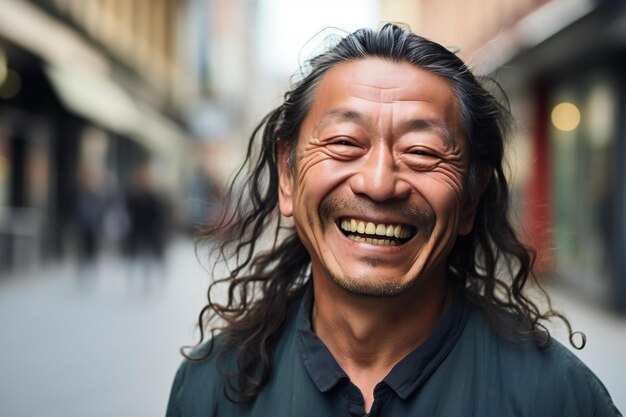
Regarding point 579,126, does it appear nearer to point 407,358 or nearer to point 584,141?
point 584,141

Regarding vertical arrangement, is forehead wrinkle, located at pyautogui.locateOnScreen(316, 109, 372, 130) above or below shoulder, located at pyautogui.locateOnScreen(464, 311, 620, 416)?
above

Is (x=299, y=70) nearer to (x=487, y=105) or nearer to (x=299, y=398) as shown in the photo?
(x=487, y=105)

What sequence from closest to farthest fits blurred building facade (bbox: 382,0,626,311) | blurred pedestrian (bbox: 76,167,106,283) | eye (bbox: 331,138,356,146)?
eye (bbox: 331,138,356,146) → blurred building facade (bbox: 382,0,626,311) → blurred pedestrian (bbox: 76,167,106,283)

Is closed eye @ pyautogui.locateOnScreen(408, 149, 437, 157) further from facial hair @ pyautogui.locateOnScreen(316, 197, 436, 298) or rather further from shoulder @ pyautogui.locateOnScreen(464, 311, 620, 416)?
shoulder @ pyautogui.locateOnScreen(464, 311, 620, 416)

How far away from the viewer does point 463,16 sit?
26.6m

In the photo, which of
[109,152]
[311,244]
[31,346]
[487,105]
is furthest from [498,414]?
[109,152]

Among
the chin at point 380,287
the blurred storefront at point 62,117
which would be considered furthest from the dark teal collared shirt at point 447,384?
the blurred storefront at point 62,117

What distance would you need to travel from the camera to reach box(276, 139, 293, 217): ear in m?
1.99

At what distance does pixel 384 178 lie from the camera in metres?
1.67

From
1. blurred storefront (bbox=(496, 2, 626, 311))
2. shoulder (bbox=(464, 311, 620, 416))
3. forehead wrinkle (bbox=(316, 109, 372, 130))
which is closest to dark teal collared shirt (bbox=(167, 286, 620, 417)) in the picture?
shoulder (bbox=(464, 311, 620, 416))

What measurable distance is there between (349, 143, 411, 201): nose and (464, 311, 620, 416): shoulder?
0.43 m

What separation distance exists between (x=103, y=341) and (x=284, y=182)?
6.36 m

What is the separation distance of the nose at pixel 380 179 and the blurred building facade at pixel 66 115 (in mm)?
10064

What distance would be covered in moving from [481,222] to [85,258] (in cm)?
1118
